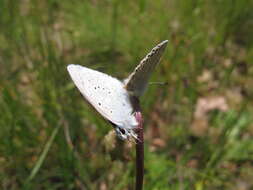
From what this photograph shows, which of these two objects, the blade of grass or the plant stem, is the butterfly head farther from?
the blade of grass

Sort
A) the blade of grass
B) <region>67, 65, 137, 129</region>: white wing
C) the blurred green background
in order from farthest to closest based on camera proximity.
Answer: the blurred green background < the blade of grass < <region>67, 65, 137, 129</region>: white wing

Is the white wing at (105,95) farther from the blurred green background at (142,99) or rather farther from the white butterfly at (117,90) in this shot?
the blurred green background at (142,99)

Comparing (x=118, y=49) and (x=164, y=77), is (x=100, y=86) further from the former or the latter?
(x=118, y=49)

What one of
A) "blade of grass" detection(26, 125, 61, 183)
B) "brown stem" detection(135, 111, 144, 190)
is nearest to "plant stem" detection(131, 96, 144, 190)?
"brown stem" detection(135, 111, 144, 190)

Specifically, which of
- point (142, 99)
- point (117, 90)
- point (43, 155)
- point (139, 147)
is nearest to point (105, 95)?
point (117, 90)

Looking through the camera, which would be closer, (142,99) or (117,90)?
(117,90)

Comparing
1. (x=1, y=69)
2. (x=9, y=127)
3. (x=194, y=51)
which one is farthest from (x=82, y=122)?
(x=194, y=51)

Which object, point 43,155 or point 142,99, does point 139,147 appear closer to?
point 43,155
